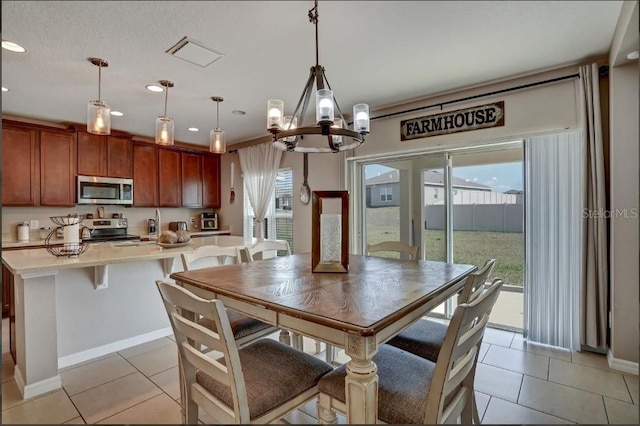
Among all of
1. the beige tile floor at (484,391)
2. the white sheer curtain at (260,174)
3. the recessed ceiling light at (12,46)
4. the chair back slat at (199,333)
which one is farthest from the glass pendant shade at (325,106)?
the white sheer curtain at (260,174)

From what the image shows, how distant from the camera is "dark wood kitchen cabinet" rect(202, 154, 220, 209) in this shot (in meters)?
5.71

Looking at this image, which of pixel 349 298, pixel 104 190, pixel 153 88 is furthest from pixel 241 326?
pixel 104 190

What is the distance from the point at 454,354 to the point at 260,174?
426 cm

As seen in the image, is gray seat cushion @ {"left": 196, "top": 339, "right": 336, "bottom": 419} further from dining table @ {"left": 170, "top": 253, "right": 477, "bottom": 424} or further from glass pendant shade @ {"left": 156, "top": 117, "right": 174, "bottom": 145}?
glass pendant shade @ {"left": 156, "top": 117, "right": 174, "bottom": 145}

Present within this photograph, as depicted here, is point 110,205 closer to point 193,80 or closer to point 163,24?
point 193,80

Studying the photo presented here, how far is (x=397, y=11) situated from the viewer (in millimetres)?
2006

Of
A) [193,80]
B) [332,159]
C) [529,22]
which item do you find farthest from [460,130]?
[193,80]

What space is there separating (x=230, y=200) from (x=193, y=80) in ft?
9.76

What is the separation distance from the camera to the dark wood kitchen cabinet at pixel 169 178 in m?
5.15

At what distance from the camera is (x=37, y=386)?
2168mm

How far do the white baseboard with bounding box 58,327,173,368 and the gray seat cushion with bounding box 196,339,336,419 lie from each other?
5.71 feet

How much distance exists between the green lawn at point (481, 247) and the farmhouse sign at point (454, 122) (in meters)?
0.91

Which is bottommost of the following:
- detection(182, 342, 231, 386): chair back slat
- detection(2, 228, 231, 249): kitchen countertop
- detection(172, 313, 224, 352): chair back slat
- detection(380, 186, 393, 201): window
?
detection(182, 342, 231, 386): chair back slat

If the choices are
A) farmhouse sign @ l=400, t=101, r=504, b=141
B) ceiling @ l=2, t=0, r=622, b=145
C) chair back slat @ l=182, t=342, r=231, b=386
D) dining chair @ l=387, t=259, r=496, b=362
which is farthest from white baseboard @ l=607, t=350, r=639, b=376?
chair back slat @ l=182, t=342, r=231, b=386
